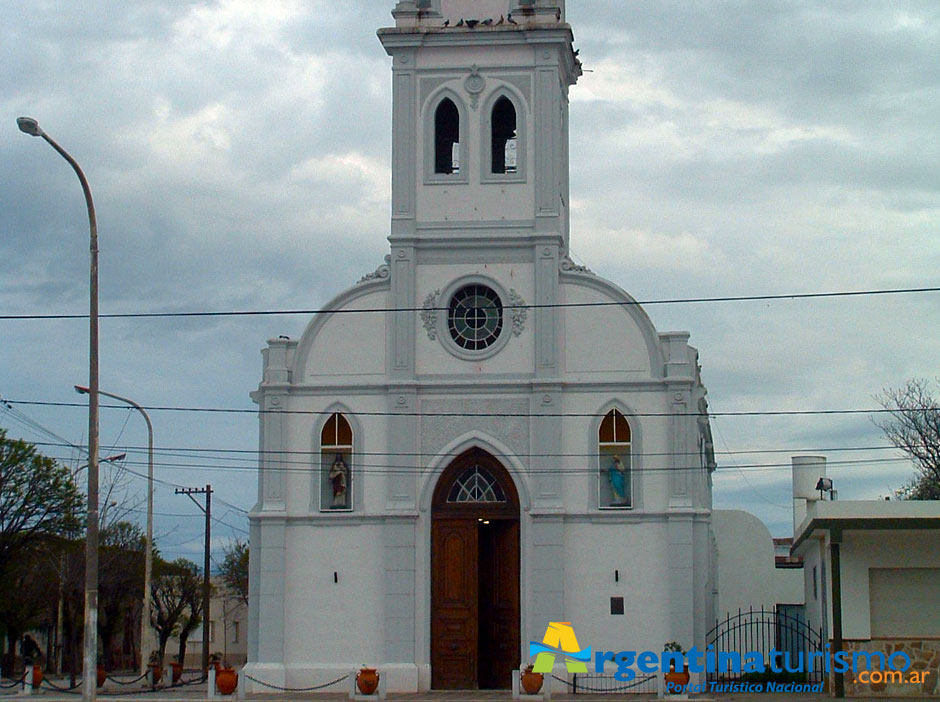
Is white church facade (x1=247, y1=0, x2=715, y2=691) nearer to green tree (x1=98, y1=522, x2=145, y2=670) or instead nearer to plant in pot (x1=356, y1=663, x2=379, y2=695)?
plant in pot (x1=356, y1=663, x2=379, y2=695)

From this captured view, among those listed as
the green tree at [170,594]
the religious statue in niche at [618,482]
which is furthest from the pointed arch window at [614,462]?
the green tree at [170,594]

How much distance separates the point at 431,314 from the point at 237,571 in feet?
144

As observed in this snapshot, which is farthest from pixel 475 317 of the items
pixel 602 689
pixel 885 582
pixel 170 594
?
pixel 170 594

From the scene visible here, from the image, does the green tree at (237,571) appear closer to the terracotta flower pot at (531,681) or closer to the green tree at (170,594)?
the green tree at (170,594)

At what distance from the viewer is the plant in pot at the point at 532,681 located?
3061 cm

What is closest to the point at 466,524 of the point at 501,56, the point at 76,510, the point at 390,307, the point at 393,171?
the point at 390,307

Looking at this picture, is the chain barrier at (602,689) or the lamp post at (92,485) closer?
the lamp post at (92,485)

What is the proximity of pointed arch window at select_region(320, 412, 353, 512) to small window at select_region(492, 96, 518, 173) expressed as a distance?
6942mm

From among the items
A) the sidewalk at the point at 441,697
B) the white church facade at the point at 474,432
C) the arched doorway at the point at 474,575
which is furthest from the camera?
the arched doorway at the point at 474,575

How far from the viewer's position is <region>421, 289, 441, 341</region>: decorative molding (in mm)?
34031

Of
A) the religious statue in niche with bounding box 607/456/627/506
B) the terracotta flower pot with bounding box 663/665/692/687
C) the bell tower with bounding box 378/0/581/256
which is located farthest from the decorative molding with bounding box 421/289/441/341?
the terracotta flower pot with bounding box 663/665/692/687

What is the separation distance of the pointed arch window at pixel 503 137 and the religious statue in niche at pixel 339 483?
7600mm

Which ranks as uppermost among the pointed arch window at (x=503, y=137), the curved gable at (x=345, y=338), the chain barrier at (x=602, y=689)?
the pointed arch window at (x=503, y=137)

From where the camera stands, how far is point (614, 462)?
3325cm
